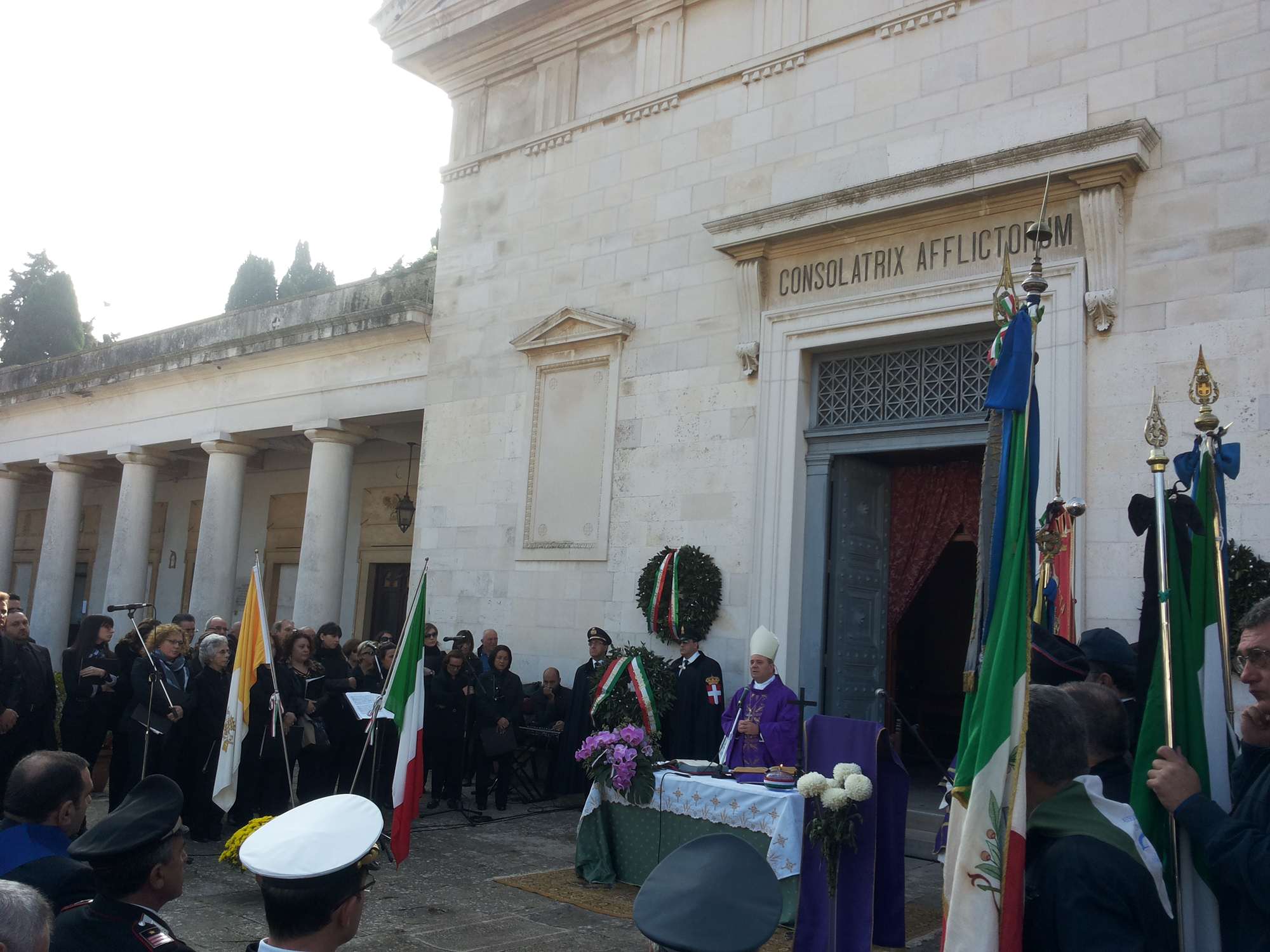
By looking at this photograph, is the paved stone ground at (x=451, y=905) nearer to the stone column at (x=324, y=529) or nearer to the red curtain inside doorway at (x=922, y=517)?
Result: the red curtain inside doorway at (x=922, y=517)

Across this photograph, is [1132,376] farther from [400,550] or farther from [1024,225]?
[400,550]

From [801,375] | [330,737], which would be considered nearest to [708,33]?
[801,375]

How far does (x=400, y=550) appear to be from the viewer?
1867 cm

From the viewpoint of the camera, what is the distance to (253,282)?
35.8 m

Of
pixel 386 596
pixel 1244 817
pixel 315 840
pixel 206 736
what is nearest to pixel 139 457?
pixel 386 596

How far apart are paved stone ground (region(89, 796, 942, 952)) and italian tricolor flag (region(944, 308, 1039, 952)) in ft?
11.4

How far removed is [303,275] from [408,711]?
3107cm

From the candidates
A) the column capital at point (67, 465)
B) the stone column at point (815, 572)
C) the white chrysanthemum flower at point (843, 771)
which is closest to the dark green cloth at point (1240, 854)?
the white chrysanthemum flower at point (843, 771)

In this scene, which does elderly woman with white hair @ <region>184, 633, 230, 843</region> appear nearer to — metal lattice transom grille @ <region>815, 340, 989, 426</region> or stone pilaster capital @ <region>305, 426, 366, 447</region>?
metal lattice transom grille @ <region>815, 340, 989, 426</region>

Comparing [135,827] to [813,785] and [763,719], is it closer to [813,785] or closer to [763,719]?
[813,785]

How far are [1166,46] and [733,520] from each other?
5520 mm

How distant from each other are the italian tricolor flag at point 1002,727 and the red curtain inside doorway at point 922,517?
6.69m

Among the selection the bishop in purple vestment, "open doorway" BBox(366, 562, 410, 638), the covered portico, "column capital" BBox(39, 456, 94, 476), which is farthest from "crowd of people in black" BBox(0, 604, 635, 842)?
"column capital" BBox(39, 456, 94, 476)

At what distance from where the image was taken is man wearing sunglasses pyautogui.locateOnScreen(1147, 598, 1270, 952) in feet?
8.76
